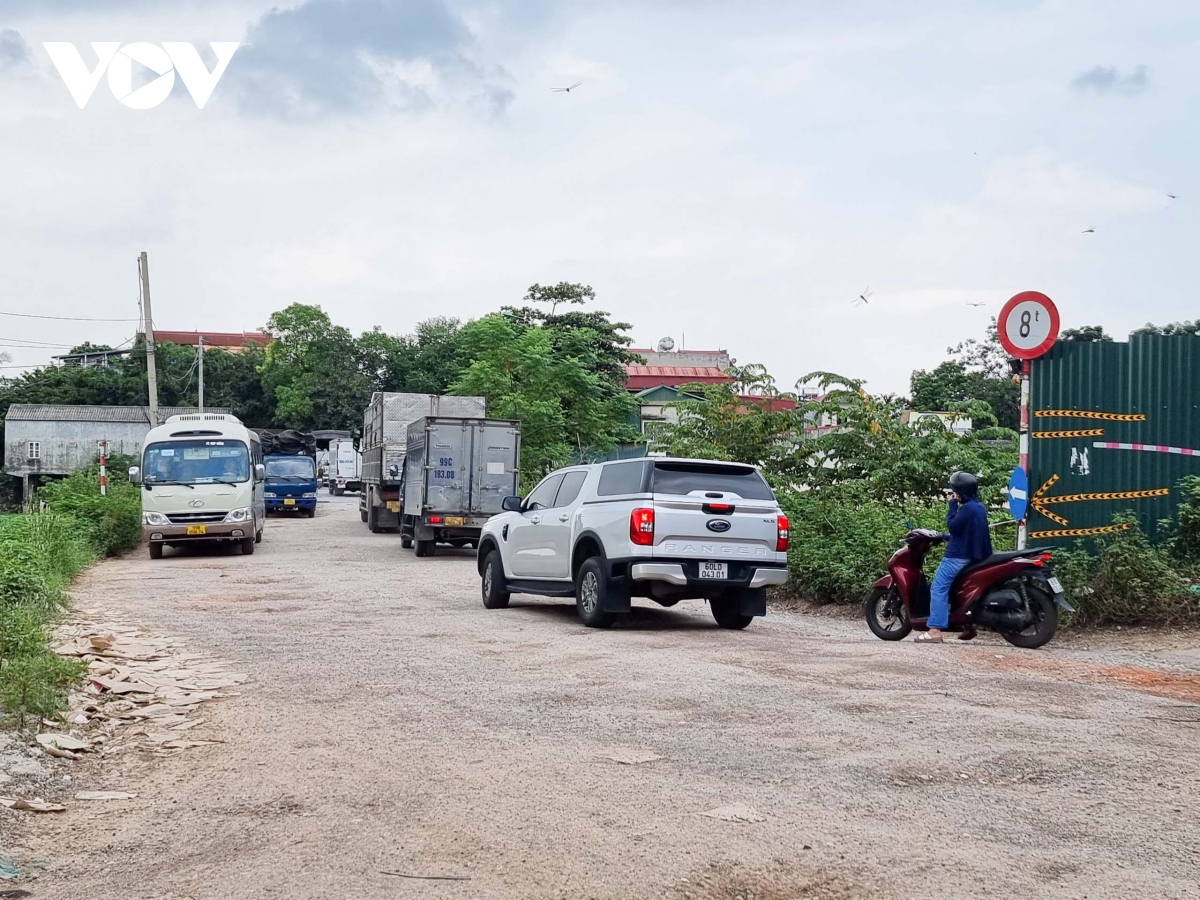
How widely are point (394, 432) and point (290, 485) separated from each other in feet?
44.9

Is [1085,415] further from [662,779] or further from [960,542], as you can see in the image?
[662,779]

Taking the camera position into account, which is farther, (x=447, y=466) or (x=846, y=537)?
(x=447, y=466)

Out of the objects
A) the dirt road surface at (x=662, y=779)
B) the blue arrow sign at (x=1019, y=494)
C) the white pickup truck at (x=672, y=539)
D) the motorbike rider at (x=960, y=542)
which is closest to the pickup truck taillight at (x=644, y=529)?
the white pickup truck at (x=672, y=539)

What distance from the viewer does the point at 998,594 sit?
36.4 ft

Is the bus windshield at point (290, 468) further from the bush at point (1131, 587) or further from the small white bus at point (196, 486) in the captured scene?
the bush at point (1131, 587)

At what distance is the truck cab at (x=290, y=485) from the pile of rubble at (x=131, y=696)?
32.7 meters

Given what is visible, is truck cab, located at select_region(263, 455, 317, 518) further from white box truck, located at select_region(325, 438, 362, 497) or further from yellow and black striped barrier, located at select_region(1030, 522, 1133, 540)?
yellow and black striped barrier, located at select_region(1030, 522, 1133, 540)

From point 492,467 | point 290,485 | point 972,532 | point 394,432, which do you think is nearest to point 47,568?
point 492,467

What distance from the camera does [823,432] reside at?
19.3 meters

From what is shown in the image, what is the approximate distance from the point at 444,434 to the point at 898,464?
10.7m

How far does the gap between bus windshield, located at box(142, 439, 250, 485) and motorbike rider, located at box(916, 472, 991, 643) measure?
1743 centimetres

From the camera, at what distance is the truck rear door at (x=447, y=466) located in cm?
2519

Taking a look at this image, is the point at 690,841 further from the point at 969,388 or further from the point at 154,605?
the point at 969,388

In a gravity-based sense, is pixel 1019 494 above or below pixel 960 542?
above
